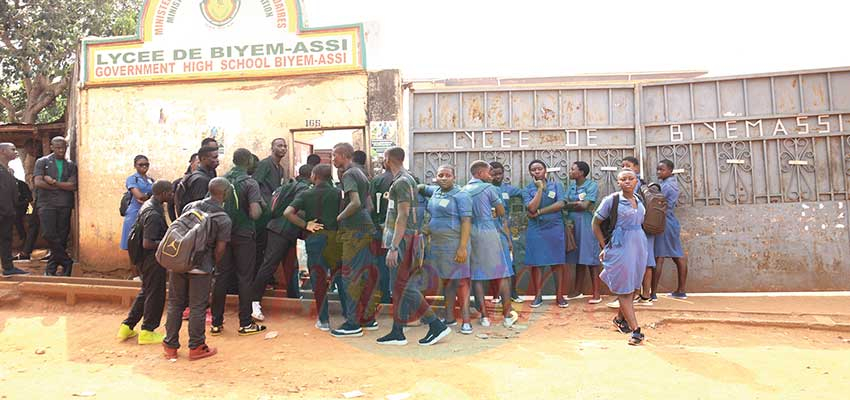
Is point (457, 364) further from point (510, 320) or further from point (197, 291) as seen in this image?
point (197, 291)

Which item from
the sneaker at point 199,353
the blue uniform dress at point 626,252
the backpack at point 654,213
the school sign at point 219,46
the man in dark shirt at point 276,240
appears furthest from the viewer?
the school sign at point 219,46

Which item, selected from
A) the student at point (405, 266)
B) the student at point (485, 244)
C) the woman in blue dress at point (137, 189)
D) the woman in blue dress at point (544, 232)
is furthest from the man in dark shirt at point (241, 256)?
the woman in blue dress at point (544, 232)

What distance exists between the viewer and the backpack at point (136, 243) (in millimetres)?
5105

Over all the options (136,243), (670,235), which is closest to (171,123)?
(136,243)

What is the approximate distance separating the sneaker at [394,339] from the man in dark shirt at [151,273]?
2.09 metres

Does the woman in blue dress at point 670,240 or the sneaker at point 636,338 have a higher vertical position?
the woman in blue dress at point 670,240

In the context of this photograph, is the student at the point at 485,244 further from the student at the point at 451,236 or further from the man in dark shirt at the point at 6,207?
the man in dark shirt at the point at 6,207

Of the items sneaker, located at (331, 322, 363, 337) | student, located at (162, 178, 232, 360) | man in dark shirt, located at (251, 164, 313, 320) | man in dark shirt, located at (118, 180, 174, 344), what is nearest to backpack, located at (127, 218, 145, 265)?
man in dark shirt, located at (118, 180, 174, 344)

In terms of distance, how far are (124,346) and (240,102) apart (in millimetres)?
4038

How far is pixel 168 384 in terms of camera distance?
4109mm

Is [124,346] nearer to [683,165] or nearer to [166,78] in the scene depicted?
[166,78]

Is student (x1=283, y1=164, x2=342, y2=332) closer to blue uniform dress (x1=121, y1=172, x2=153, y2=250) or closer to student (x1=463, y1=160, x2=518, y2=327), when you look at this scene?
student (x1=463, y1=160, x2=518, y2=327)

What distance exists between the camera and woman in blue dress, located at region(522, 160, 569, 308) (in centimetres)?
650

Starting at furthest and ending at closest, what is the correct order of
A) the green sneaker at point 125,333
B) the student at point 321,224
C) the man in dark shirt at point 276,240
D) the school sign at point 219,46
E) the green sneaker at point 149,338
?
1. the school sign at point 219,46
2. the man in dark shirt at point 276,240
3. the student at point 321,224
4. the green sneaker at point 125,333
5. the green sneaker at point 149,338
